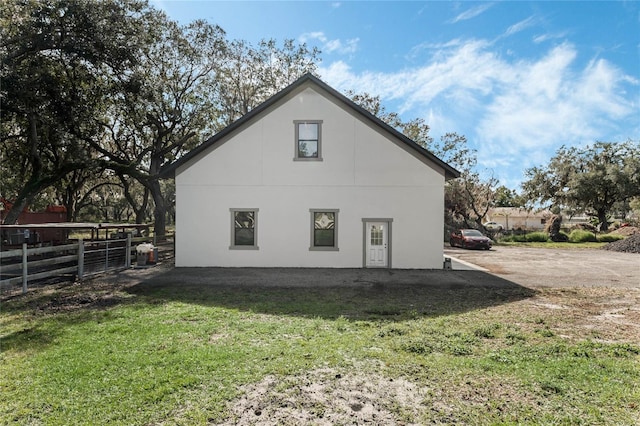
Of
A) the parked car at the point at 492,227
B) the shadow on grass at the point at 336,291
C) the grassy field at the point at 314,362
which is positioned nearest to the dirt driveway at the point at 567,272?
the shadow on grass at the point at 336,291

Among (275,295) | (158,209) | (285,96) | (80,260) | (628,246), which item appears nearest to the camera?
(275,295)

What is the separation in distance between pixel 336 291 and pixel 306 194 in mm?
5056

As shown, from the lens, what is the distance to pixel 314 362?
4.74 m

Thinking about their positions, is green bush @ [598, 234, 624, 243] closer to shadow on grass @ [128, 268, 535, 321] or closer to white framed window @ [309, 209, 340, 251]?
shadow on grass @ [128, 268, 535, 321]

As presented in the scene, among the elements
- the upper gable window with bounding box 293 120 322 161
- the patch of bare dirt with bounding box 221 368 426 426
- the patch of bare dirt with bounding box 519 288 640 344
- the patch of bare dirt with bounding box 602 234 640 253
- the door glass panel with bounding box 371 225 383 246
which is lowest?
the patch of bare dirt with bounding box 519 288 640 344

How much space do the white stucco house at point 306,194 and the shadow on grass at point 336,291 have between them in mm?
790

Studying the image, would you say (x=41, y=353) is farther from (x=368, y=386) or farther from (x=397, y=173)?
(x=397, y=173)

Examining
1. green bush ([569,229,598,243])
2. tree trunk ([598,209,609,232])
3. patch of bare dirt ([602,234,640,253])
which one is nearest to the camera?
patch of bare dirt ([602,234,640,253])

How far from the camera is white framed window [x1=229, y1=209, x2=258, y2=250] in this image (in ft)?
44.6

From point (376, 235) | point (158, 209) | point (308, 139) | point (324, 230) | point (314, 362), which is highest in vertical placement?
point (308, 139)

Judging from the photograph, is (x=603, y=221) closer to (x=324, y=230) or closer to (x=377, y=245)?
(x=377, y=245)

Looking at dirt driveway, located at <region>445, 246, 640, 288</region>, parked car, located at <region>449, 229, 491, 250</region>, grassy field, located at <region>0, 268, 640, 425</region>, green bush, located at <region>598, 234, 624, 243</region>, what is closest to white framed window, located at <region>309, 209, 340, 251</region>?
grassy field, located at <region>0, 268, 640, 425</region>

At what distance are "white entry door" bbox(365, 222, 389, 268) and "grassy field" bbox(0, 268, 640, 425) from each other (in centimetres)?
537

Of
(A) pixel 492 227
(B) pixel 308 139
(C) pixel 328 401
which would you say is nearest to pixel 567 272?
(B) pixel 308 139
